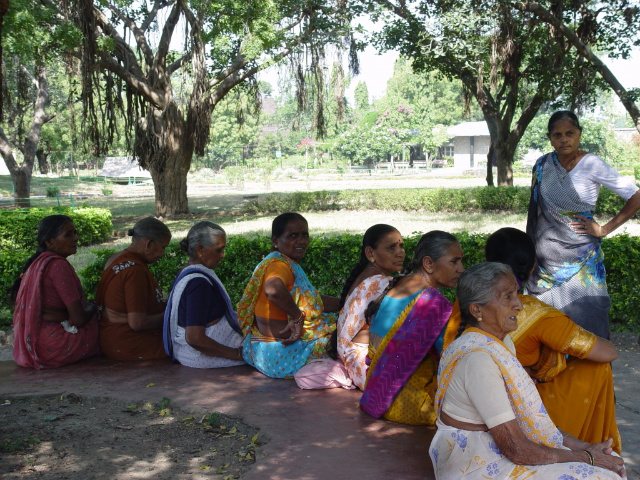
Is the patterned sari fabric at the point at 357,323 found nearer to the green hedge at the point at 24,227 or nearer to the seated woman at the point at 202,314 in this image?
the seated woman at the point at 202,314

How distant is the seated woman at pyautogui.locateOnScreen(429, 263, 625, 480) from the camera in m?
2.47

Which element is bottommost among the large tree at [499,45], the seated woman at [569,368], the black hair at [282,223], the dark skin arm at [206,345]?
the dark skin arm at [206,345]

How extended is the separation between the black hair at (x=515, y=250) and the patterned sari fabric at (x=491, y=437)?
0.98 m

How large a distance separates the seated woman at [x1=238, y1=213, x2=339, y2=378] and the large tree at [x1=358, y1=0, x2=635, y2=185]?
1198cm

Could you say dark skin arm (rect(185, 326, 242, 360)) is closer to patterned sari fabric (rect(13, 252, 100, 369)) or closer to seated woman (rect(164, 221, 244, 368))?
seated woman (rect(164, 221, 244, 368))

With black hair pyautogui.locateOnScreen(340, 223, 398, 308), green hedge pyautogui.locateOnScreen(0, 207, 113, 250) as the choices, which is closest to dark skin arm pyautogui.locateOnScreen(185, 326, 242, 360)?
black hair pyautogui.locateOnScreen(340, 223, 398, 308)

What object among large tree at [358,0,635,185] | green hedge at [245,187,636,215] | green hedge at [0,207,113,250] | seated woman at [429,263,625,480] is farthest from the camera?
green hedge at [245,187,636,215]

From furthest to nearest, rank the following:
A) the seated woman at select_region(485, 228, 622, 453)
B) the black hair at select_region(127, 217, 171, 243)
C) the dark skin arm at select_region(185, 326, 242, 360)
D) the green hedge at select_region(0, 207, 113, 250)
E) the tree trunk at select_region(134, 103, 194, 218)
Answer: the tree trunk at select_region(134, 103, 194, 218), the green hedge at select_region(0, 207, 113, 250), the black hair at select_region(127, 217, 171, 243), the dark skin arm at select_region(185, 326, 242, 360), the seated woman at select_region(485, 228, 622, 453)

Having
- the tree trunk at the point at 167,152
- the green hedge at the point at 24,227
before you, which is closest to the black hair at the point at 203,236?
the green hedge at the point at 24,227

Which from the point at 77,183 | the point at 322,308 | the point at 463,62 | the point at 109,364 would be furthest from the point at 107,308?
the point at 77,183

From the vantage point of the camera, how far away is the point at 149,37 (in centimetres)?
1903

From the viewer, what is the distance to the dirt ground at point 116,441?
3260 mm

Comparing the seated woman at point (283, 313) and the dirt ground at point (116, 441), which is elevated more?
the seated woman at point (283, 313)

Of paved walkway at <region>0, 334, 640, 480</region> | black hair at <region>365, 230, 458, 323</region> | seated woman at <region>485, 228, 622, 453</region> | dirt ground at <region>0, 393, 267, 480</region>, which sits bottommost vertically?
dirt ground at <region>0, 393, 267, 480</region>
